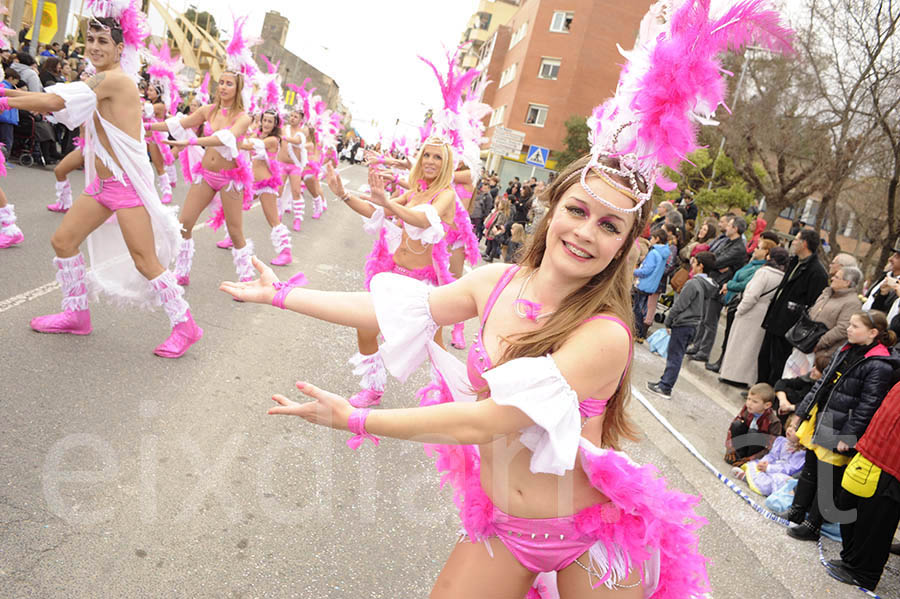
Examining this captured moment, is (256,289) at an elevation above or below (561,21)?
below

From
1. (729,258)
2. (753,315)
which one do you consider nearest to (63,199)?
(753,315)

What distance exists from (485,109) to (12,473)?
5391 millimetres

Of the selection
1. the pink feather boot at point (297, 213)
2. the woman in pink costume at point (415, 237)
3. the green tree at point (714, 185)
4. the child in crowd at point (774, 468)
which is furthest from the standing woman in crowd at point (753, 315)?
the green tree at point (714, 185)

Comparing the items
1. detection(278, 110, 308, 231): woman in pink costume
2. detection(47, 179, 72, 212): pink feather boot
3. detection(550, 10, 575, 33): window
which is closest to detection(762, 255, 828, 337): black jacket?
detection(278, 110, 308, 231): woman in pink costume

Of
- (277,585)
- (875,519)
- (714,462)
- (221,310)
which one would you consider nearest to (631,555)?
(277,585)

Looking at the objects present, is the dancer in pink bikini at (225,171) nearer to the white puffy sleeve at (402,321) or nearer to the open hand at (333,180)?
the open hand at (333,180)

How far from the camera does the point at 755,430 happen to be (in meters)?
6.08

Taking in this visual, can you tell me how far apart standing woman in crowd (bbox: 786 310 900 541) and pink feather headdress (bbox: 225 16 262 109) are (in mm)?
6215

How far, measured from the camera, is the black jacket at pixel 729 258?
31.5ft

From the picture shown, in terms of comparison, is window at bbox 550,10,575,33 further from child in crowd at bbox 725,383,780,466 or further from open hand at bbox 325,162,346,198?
open hand at bbox 325,162,346,198

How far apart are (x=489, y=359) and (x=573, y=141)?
3555 cm

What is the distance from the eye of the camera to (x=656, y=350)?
9.80 metres

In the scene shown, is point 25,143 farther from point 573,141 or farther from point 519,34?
point 519,34

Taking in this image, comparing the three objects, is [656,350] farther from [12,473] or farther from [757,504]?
[12,473]
